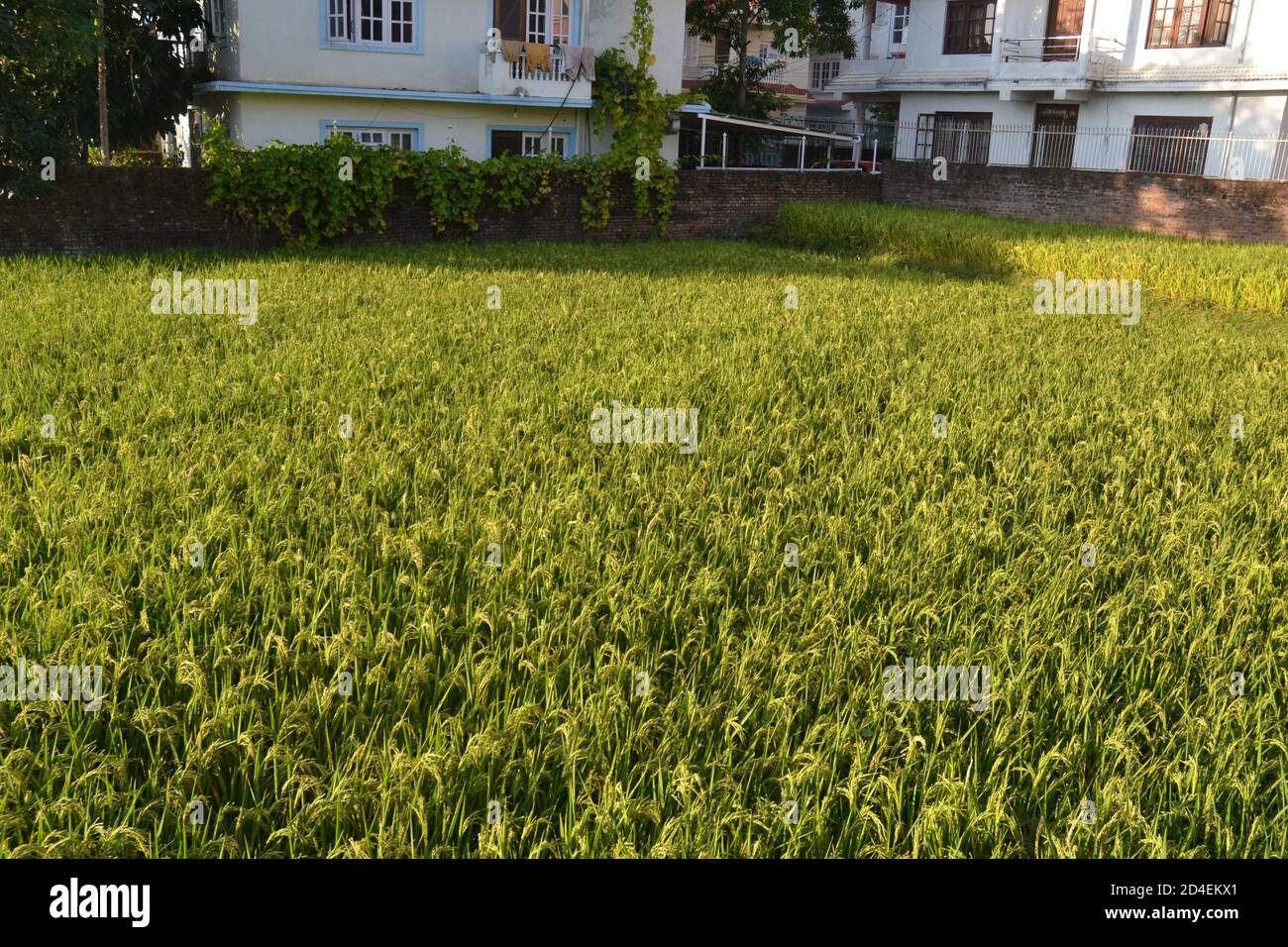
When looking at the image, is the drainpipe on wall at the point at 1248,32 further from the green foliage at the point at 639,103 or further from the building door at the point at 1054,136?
the green foliage at the point at 639,103

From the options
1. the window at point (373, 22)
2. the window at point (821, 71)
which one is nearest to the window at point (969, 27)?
the window at point (821, 71)

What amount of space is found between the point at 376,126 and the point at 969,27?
16826 millimetres

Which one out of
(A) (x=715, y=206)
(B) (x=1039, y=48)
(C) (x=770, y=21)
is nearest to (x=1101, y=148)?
(B) (x=1039, y=48)

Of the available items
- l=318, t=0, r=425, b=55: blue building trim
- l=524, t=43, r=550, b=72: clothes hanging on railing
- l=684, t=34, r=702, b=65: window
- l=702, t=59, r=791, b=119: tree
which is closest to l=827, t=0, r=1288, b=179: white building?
l=702, t=59, r=791, b=119: tree

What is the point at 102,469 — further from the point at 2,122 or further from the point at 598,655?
the point at 2,122

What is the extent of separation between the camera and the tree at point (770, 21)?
1095 inches

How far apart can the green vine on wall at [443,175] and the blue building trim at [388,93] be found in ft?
3.95

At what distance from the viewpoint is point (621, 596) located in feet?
15.5

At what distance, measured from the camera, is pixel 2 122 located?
43.8ft

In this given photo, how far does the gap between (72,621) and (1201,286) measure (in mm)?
14134

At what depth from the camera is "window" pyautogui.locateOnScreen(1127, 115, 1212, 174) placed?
24428mm

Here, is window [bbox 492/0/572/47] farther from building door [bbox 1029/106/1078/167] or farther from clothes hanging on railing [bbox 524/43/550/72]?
building door [bbox 1029/106/1078/167]
